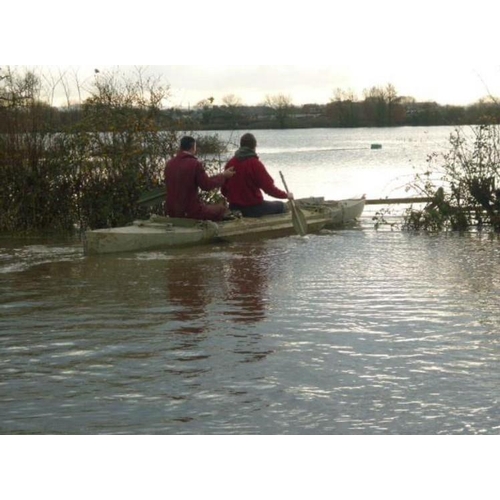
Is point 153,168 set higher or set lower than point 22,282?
higher

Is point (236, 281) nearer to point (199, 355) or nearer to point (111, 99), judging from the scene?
point (199, 355)

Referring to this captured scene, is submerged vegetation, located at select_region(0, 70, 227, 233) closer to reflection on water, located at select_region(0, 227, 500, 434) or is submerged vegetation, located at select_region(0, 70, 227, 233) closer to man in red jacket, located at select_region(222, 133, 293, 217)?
man in red jacket, located at select_region(222, 133, 293, 217)

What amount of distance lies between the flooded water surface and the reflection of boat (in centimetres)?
25

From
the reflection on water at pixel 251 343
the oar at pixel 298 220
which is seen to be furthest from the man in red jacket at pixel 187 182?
the oar at pixel 298 220

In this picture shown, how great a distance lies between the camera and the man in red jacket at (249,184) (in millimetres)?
16203

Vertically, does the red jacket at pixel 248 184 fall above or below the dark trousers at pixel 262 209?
above

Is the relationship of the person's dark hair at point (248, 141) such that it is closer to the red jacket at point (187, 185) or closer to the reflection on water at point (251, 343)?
the red jacket at point (187, 185)

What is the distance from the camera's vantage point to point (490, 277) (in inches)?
492

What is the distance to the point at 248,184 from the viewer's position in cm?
1641

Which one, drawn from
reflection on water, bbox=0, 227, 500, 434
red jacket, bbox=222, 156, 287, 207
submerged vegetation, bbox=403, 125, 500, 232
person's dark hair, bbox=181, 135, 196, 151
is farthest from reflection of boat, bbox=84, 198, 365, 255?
submerged vegetation, bbox=403, 125, 500, 232

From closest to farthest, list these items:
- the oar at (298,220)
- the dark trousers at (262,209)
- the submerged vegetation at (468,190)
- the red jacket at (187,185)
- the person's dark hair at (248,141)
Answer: the red jacket at (187,185)
the person's dark hair at (248,141)
the oar at (298,220)
the dark trousers at (262,209)
the submerged vegetation at (468,190)

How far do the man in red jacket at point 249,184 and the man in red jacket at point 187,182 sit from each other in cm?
81

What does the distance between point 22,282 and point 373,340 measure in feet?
17.8

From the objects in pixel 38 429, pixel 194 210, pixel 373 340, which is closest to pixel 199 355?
pixel 373 340
